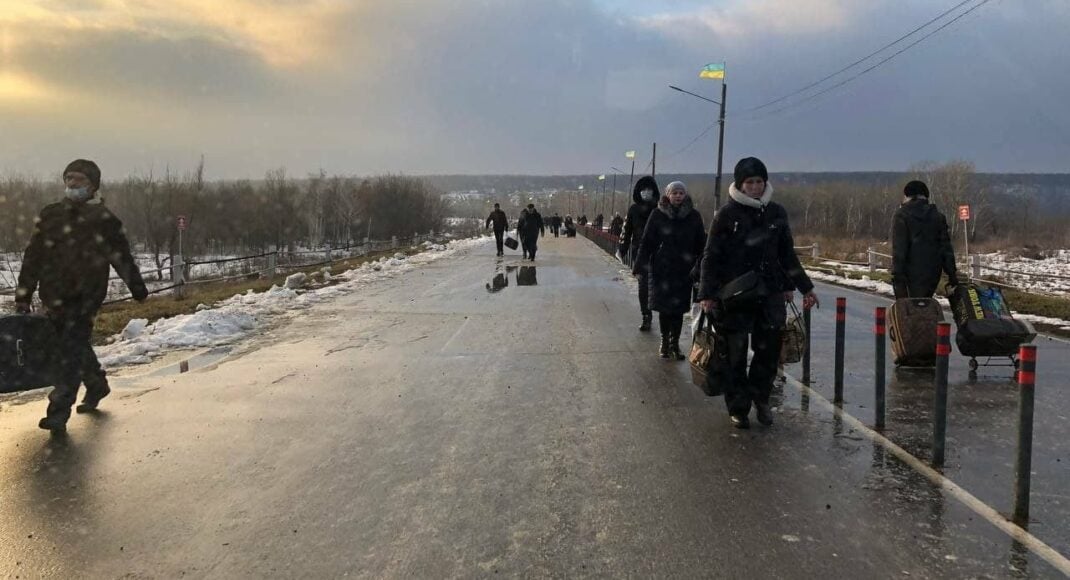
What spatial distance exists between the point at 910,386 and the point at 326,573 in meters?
5.91

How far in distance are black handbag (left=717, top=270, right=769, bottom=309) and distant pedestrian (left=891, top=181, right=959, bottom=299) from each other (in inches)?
143

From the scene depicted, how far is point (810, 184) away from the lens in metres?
140

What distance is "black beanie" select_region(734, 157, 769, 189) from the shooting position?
529 centimetres

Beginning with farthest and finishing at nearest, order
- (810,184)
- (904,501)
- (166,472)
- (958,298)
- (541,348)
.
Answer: (810,184)
(541,348)
(958,298)
(166,472)
(904,501)

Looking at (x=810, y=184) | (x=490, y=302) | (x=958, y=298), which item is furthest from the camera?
(x=810, y=184)

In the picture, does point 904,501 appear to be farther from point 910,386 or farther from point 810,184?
point 810,184

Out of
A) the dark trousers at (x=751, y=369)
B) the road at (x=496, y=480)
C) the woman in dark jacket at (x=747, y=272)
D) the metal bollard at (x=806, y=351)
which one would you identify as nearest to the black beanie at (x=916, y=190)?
the road at (x=496, y=480)

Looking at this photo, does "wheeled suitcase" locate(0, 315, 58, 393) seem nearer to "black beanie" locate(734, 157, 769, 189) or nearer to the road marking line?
"black beanie" locate(734, 157, 769, 189)

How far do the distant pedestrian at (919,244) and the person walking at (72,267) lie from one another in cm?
774

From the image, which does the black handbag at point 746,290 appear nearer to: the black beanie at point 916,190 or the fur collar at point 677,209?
the fur collar at point 677,209

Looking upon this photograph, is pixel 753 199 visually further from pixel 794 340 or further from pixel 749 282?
pixel 794 340

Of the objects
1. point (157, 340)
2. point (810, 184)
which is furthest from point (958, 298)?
point (810, 184)

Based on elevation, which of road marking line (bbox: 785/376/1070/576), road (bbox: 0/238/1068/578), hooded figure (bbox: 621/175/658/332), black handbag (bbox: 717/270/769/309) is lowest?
road (bbox: 0/238/1068/578)


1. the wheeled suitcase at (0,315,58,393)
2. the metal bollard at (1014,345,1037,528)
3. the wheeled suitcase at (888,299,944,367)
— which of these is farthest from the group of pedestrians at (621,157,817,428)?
the wheeled suitcase at (0,315,58,393)
